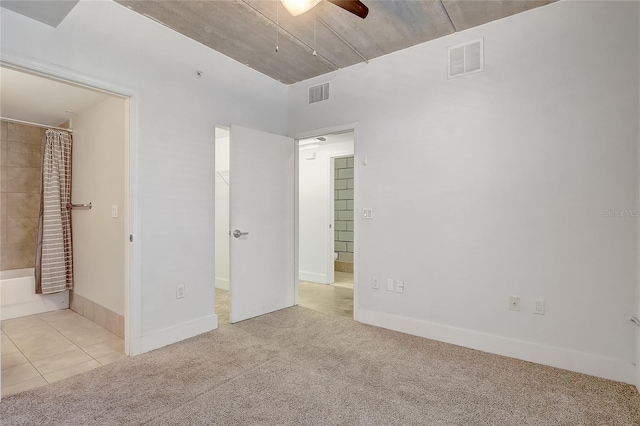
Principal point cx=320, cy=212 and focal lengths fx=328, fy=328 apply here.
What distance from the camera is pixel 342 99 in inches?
140

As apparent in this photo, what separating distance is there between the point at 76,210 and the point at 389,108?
3725mm

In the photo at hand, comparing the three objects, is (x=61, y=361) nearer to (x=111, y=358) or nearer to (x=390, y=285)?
(x=111, y=358)

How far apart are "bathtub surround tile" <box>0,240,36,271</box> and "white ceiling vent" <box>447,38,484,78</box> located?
5.31m

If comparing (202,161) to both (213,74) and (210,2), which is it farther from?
(210,2)

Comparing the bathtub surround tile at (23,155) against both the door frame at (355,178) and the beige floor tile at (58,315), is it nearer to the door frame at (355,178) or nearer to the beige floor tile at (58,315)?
the beige floor tile at (58,315)

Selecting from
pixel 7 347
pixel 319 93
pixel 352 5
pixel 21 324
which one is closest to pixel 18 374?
pixel 7 347

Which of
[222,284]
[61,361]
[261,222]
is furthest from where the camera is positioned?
[222,284]

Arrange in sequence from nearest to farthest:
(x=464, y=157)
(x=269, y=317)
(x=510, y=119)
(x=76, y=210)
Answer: (x=510, y=119) < (x=464, y=157) < (x=269, y=317) < (x=76, y=210)

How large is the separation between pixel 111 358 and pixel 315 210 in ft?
11.6

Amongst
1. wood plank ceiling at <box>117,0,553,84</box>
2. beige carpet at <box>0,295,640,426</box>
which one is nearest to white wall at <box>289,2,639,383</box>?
wood plank ceiling at <box>117,0,553,84</box>

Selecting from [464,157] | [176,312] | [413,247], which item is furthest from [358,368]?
[464,157]

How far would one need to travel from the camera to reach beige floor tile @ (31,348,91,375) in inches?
94.4

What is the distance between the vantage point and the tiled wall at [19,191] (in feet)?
13.3

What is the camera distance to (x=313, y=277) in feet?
18.2
